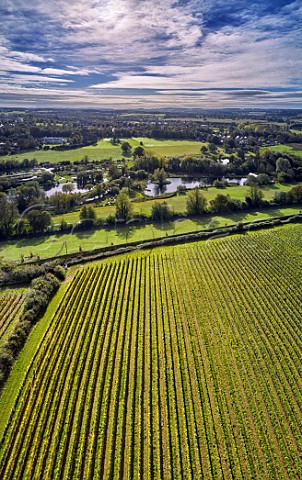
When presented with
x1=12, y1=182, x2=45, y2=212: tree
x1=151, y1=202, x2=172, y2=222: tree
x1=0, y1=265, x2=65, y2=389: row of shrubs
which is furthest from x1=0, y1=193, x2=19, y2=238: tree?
x1=151, y1=202, x2=172, y2=222: tree

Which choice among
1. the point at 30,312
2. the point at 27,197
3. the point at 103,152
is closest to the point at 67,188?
the point at 27,197

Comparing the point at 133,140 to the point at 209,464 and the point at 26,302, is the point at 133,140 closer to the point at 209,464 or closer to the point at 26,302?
the point at 26,302

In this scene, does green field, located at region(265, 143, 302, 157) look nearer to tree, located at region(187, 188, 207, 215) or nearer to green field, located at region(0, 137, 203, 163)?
green field, located at region(0, 137, 203, 163)

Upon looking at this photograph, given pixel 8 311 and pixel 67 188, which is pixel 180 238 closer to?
pixel 8 311

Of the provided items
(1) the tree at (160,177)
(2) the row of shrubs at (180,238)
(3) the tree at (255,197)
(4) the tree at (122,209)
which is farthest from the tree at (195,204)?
(1) the tree at (160,177)

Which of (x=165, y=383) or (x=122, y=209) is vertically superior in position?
(x=122, y=209)
